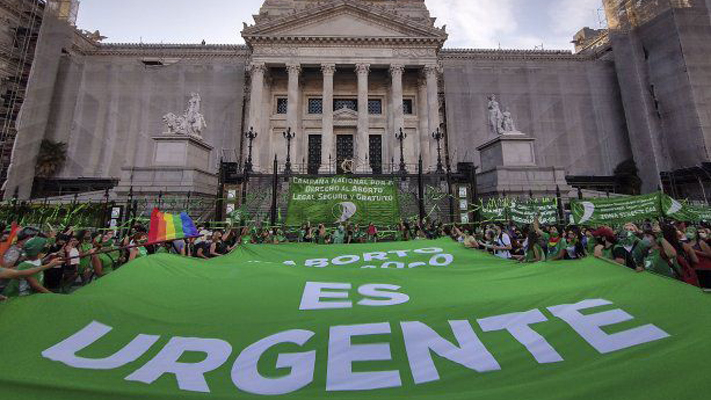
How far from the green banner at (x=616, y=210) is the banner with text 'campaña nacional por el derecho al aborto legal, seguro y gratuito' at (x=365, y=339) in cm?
904

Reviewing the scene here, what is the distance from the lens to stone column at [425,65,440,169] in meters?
29.8

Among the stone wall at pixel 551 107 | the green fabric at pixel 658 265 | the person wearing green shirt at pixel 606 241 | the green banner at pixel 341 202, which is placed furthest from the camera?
the stone wall at pixel 551 107

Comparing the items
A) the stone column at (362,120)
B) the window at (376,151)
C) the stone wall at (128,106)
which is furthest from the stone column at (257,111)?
the window at (376,151)

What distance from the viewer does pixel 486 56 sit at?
118ft

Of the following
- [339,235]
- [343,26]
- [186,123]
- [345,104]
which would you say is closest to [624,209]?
[339,235]

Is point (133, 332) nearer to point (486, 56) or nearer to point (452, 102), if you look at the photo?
point (452, 102)

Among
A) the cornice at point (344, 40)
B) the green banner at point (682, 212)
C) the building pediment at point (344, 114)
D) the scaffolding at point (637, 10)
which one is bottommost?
the green banner at point (682, 212)

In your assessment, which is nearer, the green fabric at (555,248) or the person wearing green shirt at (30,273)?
the person wearing green shirt at (30,273)

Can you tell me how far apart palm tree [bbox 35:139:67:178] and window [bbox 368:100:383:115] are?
26.6m

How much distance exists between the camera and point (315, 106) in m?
34.8

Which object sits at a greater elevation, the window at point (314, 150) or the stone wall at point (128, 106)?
the stone wall at point (128, 106)

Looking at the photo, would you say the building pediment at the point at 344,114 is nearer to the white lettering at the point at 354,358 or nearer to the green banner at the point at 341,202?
the green banner at the point at 341,202

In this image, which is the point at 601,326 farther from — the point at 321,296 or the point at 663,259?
the point at 663,259

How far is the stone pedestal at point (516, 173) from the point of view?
18.8m
